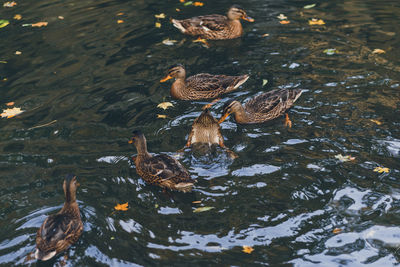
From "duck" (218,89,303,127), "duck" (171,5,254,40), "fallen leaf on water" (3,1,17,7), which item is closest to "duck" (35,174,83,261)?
"duck" (218,89,303,127)

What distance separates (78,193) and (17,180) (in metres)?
1.34

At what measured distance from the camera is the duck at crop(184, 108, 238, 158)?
909 cm

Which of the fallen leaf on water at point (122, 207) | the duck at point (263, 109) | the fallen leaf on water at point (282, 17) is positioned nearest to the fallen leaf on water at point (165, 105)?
the duck at point (263, 109)

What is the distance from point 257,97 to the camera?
10.4m

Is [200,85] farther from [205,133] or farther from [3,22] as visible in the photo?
[3,22]

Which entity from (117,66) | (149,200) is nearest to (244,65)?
(117,66)

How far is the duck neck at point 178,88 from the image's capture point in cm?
1118

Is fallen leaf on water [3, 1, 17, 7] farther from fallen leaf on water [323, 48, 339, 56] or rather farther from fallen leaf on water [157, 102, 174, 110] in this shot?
fallen leaf on water [323, 48, 339, 56]

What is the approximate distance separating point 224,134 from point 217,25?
4.79m

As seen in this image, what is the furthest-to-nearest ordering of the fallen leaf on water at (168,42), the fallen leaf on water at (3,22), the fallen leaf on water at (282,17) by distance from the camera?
the fallen leaf on water at (3,22) → the fallen leaf on water at (282,17) → the fallen leaf on water at (168,42)

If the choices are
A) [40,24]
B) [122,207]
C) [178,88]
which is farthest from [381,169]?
A: [40,24]

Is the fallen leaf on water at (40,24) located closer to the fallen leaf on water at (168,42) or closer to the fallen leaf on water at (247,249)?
the fallen leaf on water at (168,42)

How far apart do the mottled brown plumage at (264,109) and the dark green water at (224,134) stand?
20 cm

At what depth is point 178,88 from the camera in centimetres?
1117
